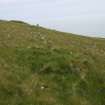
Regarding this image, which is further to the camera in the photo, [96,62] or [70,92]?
[96,62]

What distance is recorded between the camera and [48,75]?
1628 centimetres

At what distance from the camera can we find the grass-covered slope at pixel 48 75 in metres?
14.2

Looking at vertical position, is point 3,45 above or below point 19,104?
above

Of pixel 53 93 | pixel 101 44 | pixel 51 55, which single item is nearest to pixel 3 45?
pixel 51 55

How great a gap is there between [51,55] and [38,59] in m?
1.09

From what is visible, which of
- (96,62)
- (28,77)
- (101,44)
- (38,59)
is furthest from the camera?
(101,44)

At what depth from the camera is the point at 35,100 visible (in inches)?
547

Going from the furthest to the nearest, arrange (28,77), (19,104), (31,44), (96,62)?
1. (31,44)
2. (96,62)
3. (28,77)
4. (19,104)

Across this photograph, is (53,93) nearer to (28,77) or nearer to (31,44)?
(28,77)

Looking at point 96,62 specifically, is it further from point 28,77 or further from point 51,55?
point 28,77

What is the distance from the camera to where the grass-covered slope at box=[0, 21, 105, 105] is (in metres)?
14.2

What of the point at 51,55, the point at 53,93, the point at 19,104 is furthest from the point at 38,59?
the point at 19,104

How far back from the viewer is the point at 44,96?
1430cm

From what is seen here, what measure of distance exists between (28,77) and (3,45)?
4879mm
